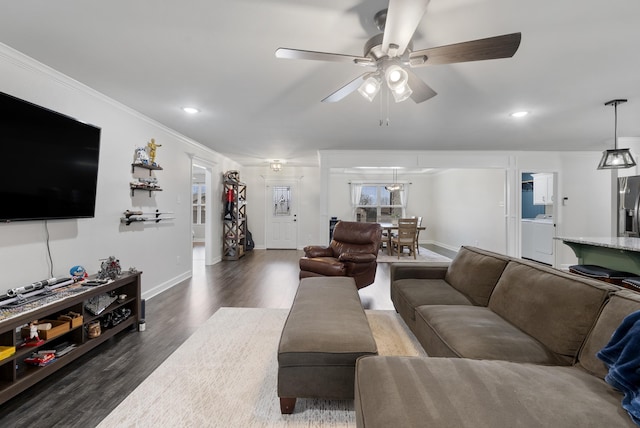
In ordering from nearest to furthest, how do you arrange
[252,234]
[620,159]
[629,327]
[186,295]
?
1. [629,327]
2. [620,159]
3. [186,295]
4. [252,234]

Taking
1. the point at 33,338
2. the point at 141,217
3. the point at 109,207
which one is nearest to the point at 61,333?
the point at 33,338

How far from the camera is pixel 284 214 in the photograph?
26.1ft

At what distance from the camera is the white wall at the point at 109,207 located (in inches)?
84.1

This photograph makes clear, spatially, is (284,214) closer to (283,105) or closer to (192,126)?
(192,126)

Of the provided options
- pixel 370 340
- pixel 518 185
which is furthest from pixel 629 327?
pixel 518 185

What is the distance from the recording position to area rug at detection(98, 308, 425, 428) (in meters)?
1.57

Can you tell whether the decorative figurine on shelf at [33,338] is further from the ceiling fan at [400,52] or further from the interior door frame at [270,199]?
the interior door frame at [270,199]

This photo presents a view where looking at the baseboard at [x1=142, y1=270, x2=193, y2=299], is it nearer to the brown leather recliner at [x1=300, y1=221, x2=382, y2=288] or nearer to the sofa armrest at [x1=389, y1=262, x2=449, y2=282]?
the brown leather recliner at [x1=300, y1=221, x2=382, y2=288]

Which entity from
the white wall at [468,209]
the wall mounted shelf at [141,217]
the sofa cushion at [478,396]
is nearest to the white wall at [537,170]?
the white wall at [468,209]

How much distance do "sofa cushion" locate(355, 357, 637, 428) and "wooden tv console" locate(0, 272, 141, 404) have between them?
1954mm

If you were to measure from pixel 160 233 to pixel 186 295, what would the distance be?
3.08 ft

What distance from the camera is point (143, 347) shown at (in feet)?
7.89

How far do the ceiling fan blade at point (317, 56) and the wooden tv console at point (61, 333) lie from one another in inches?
82.8

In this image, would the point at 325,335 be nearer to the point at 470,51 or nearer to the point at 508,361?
the point at 508,361
